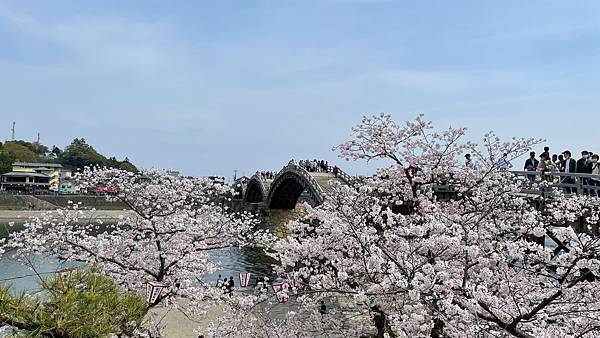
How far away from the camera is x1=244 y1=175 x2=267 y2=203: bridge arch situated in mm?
49228

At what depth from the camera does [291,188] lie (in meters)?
42.2

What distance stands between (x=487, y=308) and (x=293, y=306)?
49.3 ft

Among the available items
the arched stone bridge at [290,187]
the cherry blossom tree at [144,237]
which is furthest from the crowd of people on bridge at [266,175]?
the cherry blossom tree at [144,237]

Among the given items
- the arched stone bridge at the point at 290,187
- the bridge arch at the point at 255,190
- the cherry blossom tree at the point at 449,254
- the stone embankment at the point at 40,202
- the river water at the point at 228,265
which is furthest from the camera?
the stone embankment at the point at 40,202

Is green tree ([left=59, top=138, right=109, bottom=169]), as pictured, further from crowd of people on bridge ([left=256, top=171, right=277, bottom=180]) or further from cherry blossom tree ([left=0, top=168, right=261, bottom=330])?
cherry blossom tree ([left=0, top=168, right=261, bottom=330])

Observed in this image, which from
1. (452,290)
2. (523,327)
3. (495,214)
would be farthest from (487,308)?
(495,214)

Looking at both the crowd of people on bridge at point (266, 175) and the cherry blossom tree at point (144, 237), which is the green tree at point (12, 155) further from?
the cherry blossom tree at point (144, 237)

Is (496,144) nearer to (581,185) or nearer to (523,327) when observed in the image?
(581,185)

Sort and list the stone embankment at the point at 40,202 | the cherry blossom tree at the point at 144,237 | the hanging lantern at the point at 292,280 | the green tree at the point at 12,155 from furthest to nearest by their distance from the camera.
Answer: the green tree at the point at 12,155 → the stone embankment at the point at 40,202 → the cherry blossom tree at the point at 144,237 → the hanging lantern at the point at 292,280

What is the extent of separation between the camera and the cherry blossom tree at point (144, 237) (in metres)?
9.23

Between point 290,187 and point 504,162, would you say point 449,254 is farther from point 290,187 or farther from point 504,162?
point 290,187

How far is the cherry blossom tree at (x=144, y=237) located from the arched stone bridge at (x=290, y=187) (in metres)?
12.3

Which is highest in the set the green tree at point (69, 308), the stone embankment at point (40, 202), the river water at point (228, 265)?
the green tree at point (69, 308)

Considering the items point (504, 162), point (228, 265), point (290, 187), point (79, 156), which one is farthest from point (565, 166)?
point (79, 156)
